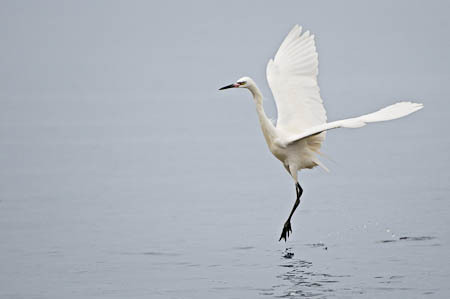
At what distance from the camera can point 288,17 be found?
81875 mm

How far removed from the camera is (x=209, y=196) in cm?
1515

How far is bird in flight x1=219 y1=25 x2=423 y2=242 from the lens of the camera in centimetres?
1248

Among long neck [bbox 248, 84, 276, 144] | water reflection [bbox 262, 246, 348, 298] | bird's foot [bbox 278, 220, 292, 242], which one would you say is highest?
long neck [bbox 248, 84, 276, 144]

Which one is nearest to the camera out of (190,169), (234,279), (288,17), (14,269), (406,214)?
(234,279)

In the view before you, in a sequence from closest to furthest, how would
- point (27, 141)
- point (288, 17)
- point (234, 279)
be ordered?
point (234, 279) < point (27, 141) < point (288, 17)

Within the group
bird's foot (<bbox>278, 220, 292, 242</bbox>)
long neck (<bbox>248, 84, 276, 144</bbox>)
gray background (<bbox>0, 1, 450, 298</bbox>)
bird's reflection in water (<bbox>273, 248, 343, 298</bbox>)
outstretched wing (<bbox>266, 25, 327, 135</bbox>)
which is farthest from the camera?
outstretched wing (<bbox>266, 25, 327, 135</bbox>)

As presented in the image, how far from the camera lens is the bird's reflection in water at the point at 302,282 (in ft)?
31.6

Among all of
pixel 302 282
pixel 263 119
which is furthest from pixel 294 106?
pixel 302 282

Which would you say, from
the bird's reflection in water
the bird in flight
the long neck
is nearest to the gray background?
the bird's reflection in water

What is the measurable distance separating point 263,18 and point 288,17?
5861 mm

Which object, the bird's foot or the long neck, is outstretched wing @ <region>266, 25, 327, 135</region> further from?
the bird's foot

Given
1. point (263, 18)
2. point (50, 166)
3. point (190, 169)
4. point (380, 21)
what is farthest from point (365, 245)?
point (263, 18)

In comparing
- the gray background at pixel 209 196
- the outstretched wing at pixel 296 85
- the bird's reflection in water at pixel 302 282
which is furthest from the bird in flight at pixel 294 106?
the bird's reflection in water at pixel 302 282

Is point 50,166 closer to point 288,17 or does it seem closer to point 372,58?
point 372,58
